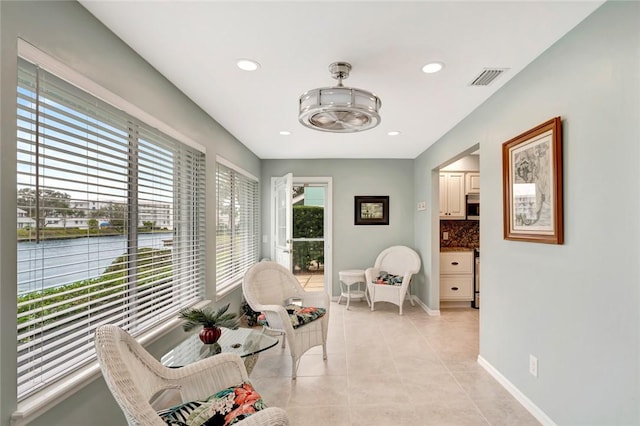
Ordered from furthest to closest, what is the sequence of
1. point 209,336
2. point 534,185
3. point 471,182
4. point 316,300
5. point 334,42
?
point 471,182, point 316,300, point 534,185, point 209,336, point 334,42

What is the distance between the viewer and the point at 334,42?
1.93m

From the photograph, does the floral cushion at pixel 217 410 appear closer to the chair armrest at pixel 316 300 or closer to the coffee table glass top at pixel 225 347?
the coffee table glass top at pixel 225 347

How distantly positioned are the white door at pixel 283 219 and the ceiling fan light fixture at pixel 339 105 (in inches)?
94.9

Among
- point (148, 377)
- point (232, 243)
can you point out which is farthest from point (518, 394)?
point (232, 243)

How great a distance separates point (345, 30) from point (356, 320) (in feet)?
11.8

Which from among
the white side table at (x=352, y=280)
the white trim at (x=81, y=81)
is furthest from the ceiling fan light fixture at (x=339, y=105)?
the white side table at (x=352, y=280)

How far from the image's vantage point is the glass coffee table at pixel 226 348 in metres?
1.98

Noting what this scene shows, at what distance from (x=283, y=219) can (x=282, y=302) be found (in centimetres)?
169

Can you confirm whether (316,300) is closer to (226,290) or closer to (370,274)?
(226,290)

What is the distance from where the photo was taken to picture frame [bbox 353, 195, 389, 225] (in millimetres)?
5535

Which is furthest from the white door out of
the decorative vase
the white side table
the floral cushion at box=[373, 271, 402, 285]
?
the decorative vase

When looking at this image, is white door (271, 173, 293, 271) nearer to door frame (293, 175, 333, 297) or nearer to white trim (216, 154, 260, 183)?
white trim (216, 154, 260, 183)

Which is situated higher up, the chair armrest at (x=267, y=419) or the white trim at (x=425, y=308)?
the chair armrest at (x=267, y=419)

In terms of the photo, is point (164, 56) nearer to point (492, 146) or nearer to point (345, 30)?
point (345, 30)
